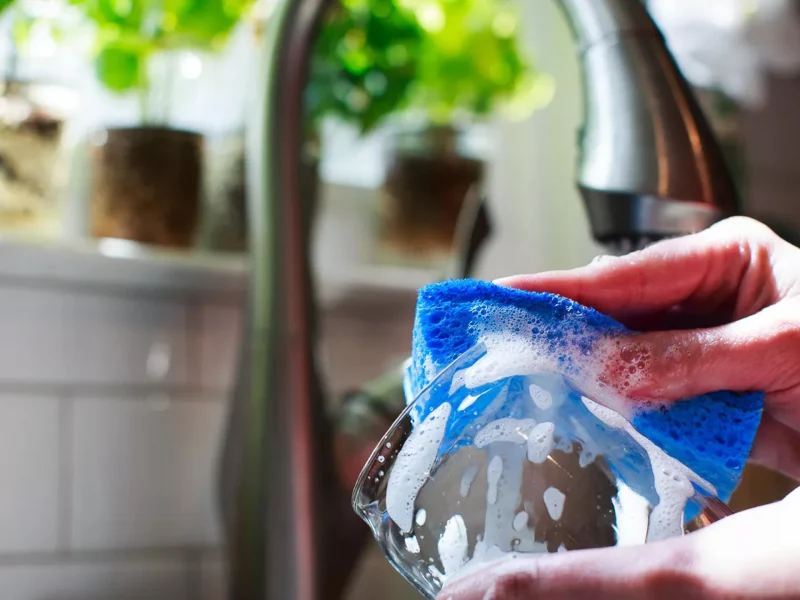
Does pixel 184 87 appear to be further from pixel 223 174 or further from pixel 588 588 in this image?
pixel 588 588

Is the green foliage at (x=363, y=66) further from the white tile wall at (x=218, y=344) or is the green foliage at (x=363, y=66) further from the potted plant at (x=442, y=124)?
the white tile wall at (x=218, y=344)

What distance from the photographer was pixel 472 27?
821mm

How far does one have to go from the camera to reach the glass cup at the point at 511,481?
0.25 m

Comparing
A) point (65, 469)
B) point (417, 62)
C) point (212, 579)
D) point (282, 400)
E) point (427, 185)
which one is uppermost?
point (417, 62)

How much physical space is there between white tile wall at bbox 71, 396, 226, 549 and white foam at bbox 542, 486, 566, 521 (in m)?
0.44

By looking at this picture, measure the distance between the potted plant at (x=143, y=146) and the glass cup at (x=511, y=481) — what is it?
0.45 meters

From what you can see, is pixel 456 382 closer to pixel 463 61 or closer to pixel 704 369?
pixel 704 369

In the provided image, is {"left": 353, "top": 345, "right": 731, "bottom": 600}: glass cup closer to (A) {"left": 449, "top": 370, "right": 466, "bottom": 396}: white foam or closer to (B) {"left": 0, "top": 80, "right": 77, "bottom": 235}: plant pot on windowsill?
(A) {"left": 449, "top": 370, "right": 466, "bottom": 396}: white foam

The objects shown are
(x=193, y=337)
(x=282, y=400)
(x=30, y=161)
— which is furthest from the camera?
(x=193, y=337)

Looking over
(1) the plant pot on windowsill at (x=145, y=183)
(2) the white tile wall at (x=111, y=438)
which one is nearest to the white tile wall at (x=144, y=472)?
(2) the white tile wall at (x=111, y=438)

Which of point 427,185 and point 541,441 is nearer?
point 541,441

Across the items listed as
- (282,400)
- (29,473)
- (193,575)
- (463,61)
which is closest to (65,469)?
(29,473)

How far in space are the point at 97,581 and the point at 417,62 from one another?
514 mm

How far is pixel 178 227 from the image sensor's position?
67cm
